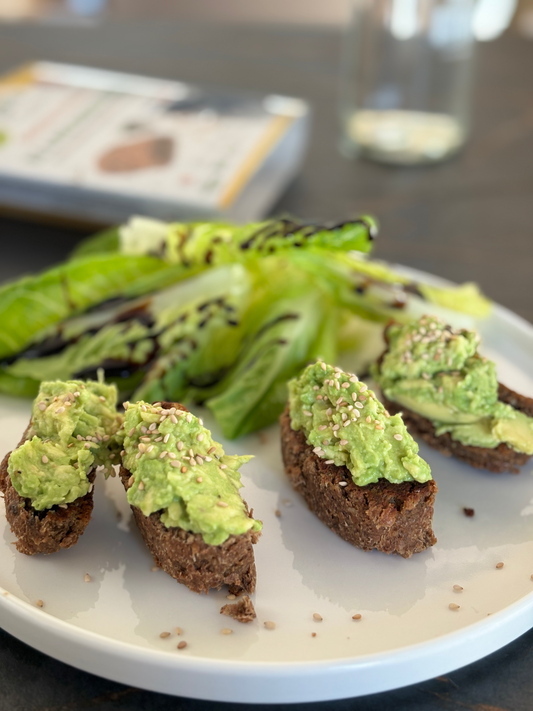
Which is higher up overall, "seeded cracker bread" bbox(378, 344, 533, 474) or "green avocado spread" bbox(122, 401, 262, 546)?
"green avocado spread" bbox(122, 401, 262, 546)

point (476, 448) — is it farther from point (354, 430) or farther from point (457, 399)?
point (354, 430)

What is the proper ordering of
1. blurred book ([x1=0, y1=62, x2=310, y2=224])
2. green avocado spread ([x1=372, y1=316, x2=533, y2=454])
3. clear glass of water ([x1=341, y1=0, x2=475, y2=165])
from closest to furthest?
green avocado spread ([x1=372, y1=316, x2=533, y2=454]), blurred book ([x1=0, y1=62, x2=310, y2=224]), clear glass of water ([x1=341, y1=0, x2=475, y2=165])

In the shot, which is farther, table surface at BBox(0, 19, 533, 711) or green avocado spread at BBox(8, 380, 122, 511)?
green avocado spread at BBox(8, 380, 122, 511)

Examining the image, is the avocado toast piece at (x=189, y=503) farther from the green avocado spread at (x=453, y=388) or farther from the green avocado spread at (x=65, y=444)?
the green avocado spread at (x=453, y=388)

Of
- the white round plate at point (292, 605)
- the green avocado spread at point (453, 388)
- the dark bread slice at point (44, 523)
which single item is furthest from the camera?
the green avocado spread at point (453, 388)

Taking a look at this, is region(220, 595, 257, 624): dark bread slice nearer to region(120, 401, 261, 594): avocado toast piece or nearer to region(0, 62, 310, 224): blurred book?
region(120, 401, 261, 594): avocado toast piece

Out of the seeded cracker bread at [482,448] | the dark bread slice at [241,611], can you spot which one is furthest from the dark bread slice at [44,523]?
the seeded cracker bread at [482,448]

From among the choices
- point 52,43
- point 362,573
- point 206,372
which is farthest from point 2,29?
point 362,573

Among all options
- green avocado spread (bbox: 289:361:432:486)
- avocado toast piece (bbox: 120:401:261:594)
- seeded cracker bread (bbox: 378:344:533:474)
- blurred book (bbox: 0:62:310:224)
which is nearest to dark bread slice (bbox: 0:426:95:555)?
avocado toast piece (bbox: 120:401:261:594)
